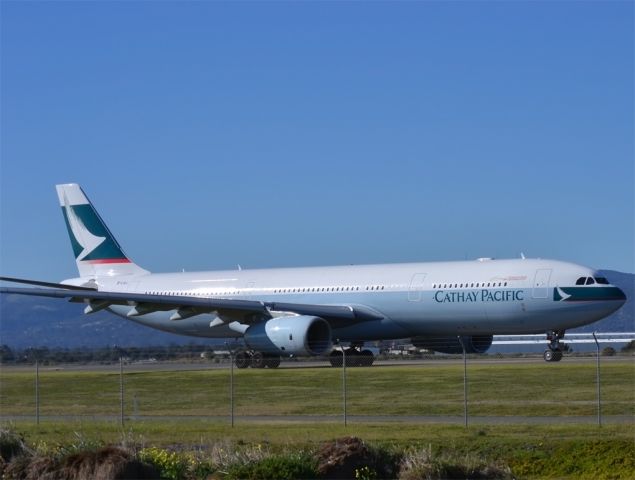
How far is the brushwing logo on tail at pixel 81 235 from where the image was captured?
186 feet

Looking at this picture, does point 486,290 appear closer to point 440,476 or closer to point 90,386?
point 90,386

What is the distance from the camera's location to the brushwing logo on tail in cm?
5681

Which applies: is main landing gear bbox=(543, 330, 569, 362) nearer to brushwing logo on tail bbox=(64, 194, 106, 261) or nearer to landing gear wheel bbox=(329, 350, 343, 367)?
landing gear wheel bbox=(329, 350, 343, 367)

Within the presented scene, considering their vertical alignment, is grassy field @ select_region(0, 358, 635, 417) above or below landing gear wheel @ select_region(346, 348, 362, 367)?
below

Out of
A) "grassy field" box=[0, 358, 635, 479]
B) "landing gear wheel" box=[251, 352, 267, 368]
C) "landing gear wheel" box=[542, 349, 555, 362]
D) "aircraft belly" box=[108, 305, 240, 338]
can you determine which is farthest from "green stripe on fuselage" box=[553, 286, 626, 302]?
A: "aircraft belly" box=[108, 305, 240, 338]

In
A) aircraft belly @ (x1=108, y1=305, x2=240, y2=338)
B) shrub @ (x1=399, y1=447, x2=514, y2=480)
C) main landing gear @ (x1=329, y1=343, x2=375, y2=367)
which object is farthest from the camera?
aircraft belly @ (x1=108, y1=305, x2=240, y2=338)

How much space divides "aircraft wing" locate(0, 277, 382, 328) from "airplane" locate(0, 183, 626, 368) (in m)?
0.04

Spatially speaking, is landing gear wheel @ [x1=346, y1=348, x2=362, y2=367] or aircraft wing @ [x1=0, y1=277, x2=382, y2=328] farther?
landing gear wheel @ [x1=346, y1=348, x2=362, y2=367]

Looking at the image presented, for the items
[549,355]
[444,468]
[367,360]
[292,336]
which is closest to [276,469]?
[444,468]

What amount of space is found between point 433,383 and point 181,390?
706 centimetres

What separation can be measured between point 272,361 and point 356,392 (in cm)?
1390

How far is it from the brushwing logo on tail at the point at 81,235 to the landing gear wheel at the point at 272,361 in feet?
44.6

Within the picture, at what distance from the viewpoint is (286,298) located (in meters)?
49.7

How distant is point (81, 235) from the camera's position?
2249 inches
